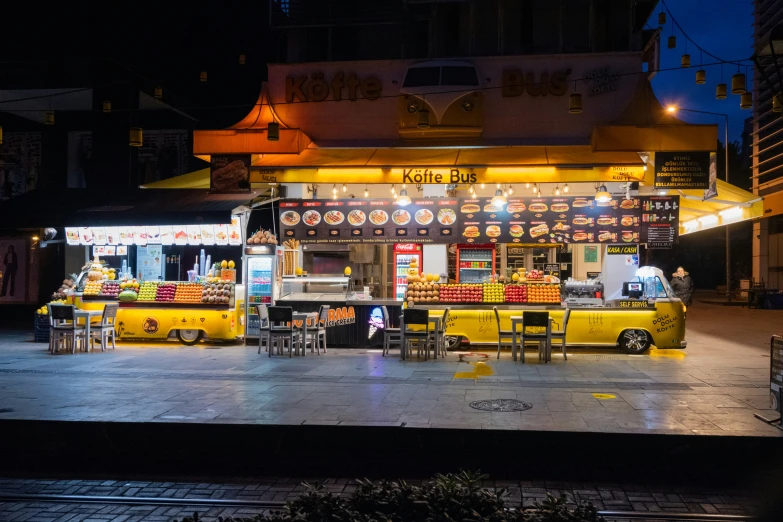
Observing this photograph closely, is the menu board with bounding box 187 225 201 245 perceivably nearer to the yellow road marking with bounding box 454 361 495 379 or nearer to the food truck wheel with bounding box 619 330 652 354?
the yellow road marking with bounding box 454 361 495 379

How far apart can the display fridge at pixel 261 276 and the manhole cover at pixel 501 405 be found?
7915mm

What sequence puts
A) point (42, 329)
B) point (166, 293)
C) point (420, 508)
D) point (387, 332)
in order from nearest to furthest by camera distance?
point (420, 508), point (387, 332), point (166, 293), point (42, 329)

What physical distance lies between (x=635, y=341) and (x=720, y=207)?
441cm

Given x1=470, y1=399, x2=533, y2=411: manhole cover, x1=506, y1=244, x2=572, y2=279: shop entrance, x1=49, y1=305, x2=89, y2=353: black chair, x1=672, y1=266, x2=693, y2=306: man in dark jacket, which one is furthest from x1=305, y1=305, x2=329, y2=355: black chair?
x1=672, y1=266, x2=693, y2=306: man in dark jacket

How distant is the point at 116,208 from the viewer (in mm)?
15898

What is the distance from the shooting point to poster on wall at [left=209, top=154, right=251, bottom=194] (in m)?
14.2

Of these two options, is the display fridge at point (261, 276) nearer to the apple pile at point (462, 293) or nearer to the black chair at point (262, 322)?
the black chair at point (262, 322)

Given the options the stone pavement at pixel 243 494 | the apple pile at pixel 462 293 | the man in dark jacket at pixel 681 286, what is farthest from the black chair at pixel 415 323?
the man in dark jacket at pixel 681 286

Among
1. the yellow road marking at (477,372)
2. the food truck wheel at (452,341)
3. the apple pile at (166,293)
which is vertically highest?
the apple pile at (166,293)

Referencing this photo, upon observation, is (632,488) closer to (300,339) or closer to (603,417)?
(603,417)

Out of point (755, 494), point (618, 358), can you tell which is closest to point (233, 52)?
point (618, 358)

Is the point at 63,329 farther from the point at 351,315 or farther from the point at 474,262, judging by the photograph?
the point at 474,262

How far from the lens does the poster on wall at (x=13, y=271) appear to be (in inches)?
782

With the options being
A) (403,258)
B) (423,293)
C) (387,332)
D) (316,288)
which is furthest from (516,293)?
(316,288)
